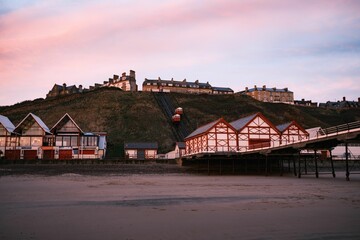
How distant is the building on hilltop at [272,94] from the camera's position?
153 m

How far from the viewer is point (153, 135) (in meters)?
83.1

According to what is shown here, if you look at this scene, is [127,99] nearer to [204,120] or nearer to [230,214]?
[204,120]

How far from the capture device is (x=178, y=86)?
5797 inches

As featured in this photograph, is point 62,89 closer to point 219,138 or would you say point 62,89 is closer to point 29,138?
point 29,138

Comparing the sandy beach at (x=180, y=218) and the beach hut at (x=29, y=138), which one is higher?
the beach hut at (x=29, y=138)

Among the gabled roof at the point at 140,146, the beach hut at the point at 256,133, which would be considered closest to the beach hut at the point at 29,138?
the gabled roof at the point at 140,146

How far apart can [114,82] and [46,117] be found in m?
57.4

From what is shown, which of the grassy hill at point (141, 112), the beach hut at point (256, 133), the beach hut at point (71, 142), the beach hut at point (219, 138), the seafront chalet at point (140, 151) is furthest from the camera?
the grassy hill at point (141, 112)

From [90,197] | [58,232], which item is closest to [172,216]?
A: [58,232]

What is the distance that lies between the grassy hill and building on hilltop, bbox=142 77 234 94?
24.7m

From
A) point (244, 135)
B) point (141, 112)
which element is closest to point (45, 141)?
point (141, 112)

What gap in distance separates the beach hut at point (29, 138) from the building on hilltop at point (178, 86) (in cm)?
7831

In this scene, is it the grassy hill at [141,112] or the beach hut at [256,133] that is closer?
the beach hut at [256,133]

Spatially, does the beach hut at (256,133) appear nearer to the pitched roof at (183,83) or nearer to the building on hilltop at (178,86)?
the building on hilltop at (178,86)
